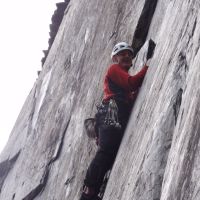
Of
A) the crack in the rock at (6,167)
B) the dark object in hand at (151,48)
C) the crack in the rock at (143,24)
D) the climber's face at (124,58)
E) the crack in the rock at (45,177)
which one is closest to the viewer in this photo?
A: the climber's face at (124,58)

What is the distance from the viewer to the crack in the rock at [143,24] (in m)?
7.90

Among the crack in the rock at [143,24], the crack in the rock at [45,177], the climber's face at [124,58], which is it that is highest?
the crack in the rock at [143,24]

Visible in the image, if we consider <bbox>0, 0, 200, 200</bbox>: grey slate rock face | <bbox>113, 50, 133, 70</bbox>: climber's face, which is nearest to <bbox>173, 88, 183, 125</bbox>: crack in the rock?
<bbox>0, 0, 200, 200</bbox>: grey slate rock face

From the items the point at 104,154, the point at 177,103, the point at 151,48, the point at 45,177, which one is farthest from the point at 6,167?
the point at 177,103

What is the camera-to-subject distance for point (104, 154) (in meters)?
6.07

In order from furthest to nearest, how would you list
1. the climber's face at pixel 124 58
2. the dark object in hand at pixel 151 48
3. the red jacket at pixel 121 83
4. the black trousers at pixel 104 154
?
1. the dark object in hand at pixel 151 48
2. the climber's face at pixel 124 58
3. the red jacket at pixel 121 83
4. the black trousers at pixel 104 154

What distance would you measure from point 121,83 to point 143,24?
84.0 inches

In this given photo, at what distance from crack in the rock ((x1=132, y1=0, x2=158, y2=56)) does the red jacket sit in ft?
5.19

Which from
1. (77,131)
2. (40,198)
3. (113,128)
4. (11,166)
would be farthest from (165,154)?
(11,166)

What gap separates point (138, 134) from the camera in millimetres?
5238

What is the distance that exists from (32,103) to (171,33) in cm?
815

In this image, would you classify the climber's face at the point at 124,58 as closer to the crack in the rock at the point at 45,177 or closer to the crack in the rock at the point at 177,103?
the crack in the rock at the point at 177,103

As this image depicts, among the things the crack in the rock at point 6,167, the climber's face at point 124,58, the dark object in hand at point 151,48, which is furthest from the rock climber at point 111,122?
the crack in the rock at point 6,167

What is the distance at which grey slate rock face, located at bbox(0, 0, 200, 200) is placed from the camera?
4.01 m
